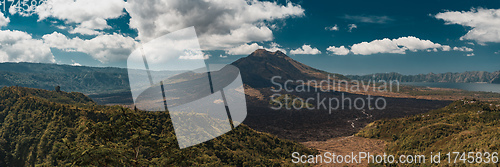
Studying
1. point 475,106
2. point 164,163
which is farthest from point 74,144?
point 475,106

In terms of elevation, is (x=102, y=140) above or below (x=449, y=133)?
above

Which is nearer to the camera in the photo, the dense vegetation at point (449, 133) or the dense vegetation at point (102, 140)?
the dense vegetation at point (102, 140)

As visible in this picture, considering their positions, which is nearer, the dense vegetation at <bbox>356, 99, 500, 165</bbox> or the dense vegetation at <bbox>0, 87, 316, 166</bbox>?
the dense vegetation at <bbox>0, 87, 316, 166</bbox>

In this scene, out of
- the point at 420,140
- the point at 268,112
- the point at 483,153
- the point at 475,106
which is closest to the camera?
the point at 483,153

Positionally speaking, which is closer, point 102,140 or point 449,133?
point 102,140

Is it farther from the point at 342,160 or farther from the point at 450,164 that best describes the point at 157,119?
the point at 450,164
